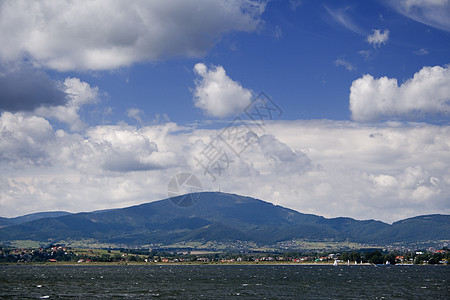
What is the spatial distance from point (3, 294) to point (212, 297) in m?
43.3

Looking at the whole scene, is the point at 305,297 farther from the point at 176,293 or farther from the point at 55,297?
the point at 55,297

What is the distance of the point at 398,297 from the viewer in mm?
→ 102875

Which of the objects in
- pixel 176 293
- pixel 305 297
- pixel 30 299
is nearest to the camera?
pixel 30 299

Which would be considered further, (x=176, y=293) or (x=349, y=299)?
(x=176, y=293)

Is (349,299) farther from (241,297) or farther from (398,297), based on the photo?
(241,297)

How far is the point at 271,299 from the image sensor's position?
320ft

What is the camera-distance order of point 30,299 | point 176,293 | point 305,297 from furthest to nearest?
1. point 176,293
2. point 305,297
3. point 30,299

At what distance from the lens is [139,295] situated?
342 ft

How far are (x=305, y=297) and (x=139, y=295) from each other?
33.2m

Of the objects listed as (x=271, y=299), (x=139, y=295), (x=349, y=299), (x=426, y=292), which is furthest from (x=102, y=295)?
(x=426, y=292)

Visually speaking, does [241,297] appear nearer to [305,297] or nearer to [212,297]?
[212,297]

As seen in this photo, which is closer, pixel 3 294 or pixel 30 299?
pixel 30 299

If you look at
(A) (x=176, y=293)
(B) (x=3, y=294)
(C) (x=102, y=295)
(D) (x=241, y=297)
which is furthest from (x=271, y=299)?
(B) (x=3, y=294)

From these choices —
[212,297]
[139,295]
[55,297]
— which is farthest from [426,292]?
[55,297]
